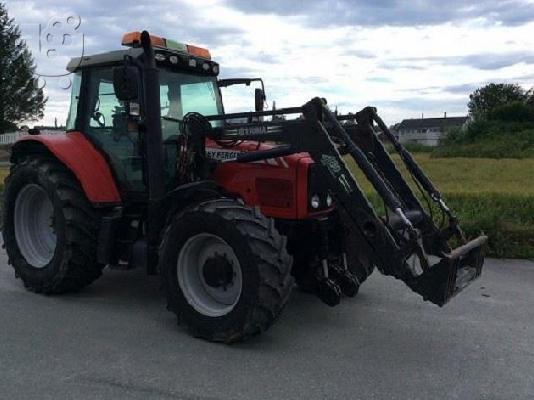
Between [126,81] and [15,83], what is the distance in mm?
42761

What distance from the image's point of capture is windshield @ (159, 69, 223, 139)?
5.99 metres

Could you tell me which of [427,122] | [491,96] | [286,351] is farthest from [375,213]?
[427,122]

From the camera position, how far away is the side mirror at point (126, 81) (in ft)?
17.4

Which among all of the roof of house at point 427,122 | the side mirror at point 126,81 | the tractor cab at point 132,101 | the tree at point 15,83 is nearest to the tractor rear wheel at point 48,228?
the tractor cab at point 132,101

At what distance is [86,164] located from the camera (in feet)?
20.1

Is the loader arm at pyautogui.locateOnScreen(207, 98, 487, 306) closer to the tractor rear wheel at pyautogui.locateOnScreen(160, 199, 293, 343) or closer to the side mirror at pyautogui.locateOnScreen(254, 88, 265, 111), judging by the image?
the tractor rear wheel at pyautogui.locateOnScreen(160, 199, 293, 343)

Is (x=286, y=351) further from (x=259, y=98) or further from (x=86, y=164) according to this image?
(x=259, y=98)

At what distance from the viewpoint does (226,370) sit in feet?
14.5

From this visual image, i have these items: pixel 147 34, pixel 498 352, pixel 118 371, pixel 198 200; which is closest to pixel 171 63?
pixel 147 34

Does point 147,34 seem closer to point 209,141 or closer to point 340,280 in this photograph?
point 209,141

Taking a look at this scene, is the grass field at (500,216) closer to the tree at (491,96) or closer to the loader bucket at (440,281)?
the loader bucket at (440,281)

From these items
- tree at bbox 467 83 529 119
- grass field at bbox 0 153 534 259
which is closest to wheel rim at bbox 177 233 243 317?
grass field at bbox 0 153 534 259

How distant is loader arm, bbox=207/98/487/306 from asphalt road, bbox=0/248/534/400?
543mm

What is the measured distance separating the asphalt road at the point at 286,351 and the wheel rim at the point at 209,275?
1.01ft
